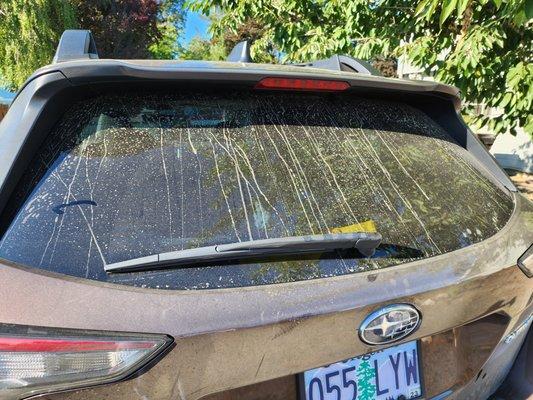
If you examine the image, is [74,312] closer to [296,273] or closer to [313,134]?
[296,273]

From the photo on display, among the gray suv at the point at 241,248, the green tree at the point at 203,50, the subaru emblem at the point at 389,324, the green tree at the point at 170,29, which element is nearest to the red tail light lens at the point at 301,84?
the gray suv at the point at 241,248

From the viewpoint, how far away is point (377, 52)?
496cm

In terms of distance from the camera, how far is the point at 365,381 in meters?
1.38

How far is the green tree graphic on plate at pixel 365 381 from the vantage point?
4.49 ft

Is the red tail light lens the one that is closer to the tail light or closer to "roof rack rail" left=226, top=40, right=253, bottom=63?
the tail light

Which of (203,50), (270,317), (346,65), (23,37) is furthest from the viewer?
(203,50)

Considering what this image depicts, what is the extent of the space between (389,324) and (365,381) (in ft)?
0.66

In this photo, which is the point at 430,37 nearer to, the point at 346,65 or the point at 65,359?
the point at 346,65

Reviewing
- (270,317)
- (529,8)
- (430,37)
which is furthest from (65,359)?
(430,37)

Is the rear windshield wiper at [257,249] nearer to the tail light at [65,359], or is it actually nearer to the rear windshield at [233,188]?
the rear windshield at [233,188]

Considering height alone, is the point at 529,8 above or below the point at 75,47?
above

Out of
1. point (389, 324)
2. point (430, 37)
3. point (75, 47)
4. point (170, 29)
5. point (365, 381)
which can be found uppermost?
point (75, 47)

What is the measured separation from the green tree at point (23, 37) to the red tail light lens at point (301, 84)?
1223 centimetres

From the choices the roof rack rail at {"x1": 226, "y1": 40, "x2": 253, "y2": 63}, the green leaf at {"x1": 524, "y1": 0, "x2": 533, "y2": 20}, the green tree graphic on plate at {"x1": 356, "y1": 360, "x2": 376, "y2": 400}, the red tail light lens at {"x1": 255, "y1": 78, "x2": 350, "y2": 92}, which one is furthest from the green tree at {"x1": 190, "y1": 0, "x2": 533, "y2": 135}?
the green tree graphic on plate at {"x1": 356, "y1": 360, "x2": 376, "y2": 400}
